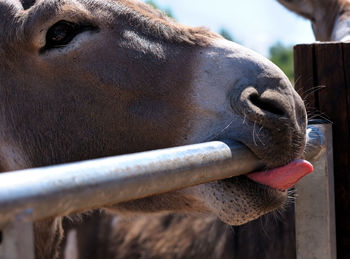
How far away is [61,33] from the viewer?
230 centimetres

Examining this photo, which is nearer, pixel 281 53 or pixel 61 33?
pixel 61 33

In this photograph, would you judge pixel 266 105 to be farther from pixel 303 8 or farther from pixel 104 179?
pixel 303 8

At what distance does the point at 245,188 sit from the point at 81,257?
138 inches

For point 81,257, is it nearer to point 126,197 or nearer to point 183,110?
point 183,110

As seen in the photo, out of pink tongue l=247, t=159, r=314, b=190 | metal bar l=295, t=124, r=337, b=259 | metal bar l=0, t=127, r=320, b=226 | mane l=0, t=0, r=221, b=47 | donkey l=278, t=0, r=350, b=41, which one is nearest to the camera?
metal bar l=0, t=127, r=320, b=226

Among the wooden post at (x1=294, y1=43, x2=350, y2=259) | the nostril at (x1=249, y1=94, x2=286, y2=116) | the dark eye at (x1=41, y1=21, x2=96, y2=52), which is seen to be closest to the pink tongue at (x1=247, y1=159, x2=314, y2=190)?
the nostril at (x1=249, y1=94, x2=286, y2=116)

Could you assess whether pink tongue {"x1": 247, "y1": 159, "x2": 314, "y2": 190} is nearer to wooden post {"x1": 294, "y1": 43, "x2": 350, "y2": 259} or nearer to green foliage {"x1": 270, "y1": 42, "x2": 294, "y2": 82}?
wooden post {"x1": 294, "y1": 43, "x2": 350, "y2": 259}

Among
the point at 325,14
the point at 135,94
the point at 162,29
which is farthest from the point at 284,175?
the point at 325,14

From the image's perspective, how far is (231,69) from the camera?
212 centimetres

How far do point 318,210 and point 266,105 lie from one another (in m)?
0.54

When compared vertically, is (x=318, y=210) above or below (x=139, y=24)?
below

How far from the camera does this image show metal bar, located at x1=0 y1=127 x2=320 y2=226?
36.2 inches

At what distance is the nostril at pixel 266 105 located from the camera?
2043mm

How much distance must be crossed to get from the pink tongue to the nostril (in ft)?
0.71
